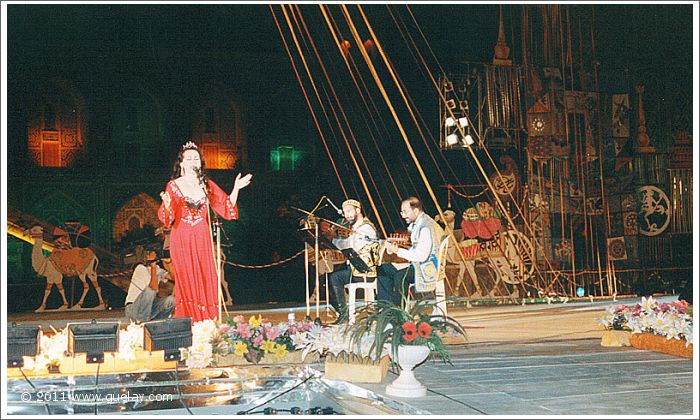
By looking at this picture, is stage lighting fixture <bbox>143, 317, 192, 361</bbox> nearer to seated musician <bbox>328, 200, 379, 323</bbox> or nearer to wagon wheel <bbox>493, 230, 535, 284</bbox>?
seated musician <bbox>328, 200, 379, 323</bbox>

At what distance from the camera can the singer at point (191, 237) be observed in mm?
6898

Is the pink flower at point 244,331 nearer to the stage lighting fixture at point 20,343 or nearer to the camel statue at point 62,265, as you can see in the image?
the stage lighting fixture at point 20,343

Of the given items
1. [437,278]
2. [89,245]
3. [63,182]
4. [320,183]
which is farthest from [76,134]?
[437,278]

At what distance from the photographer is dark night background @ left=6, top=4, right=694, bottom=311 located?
13.0 metres

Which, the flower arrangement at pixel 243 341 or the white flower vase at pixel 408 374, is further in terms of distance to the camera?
the flower arrangement at pixel 243 341

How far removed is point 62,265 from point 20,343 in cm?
649

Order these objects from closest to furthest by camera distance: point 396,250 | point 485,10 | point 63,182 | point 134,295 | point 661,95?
point 396,250
point 134,295
point 485,10
point 661,95
point 63,182

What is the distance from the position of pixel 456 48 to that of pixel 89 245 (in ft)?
22.1

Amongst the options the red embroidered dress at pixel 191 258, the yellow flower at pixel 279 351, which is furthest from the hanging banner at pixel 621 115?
the yellow flower at pixel 279 351

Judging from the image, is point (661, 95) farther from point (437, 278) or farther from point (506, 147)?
point (437, 278)

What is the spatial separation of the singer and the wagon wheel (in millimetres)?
6682

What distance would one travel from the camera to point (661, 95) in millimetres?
13398

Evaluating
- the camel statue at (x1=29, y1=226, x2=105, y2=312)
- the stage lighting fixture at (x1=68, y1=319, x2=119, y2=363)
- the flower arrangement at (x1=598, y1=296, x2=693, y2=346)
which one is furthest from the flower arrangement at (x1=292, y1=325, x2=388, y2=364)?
the camel statue at (x1=29, y1=226, x2=105, y2=312)

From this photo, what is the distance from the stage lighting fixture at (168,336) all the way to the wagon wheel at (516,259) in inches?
288
